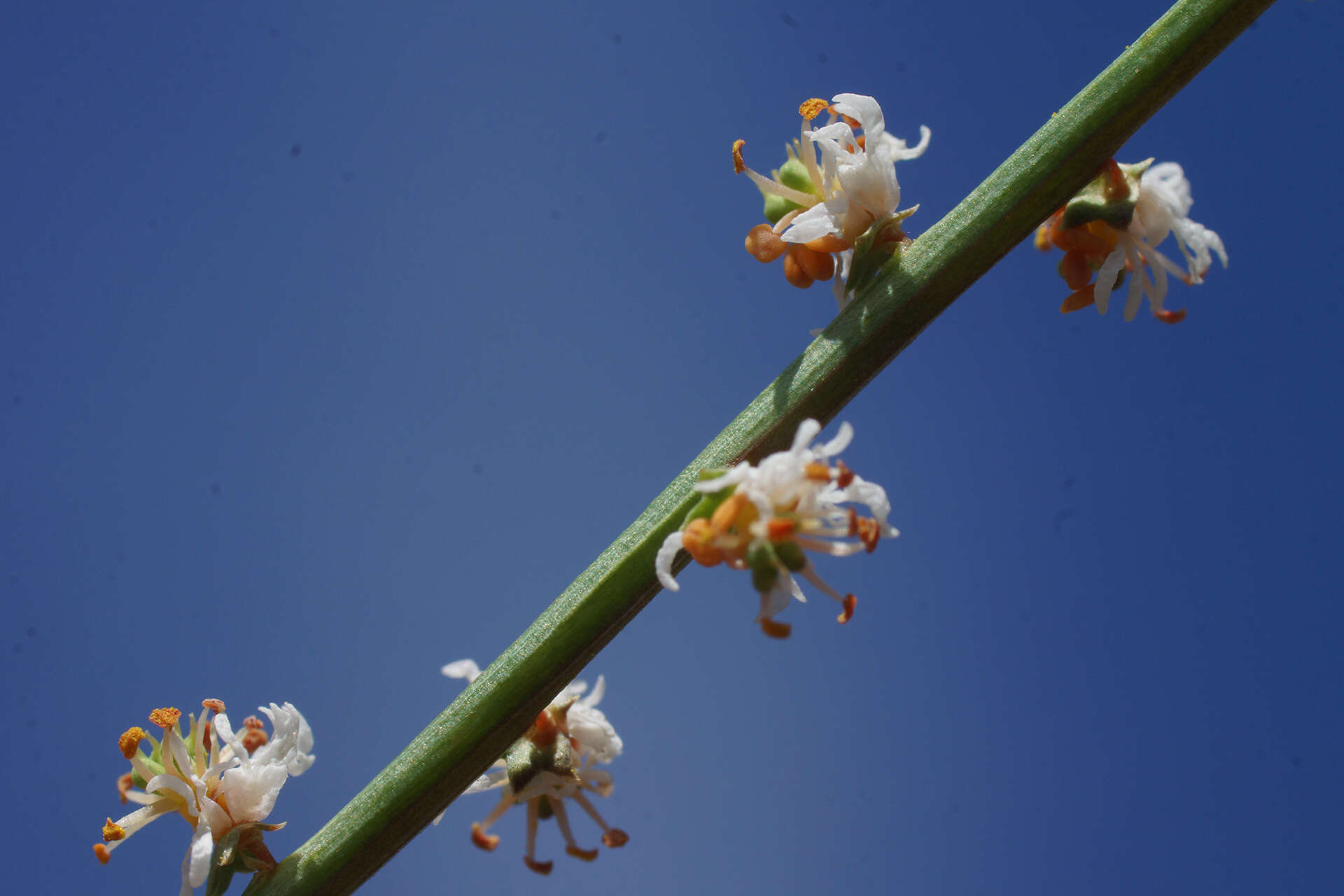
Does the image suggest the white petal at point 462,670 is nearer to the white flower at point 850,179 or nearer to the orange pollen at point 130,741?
the orange pollen at point 130,741

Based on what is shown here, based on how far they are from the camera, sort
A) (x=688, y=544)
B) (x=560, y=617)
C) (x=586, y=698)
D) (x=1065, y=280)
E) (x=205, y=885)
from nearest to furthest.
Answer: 1. (x=688, y=544)
2. (x=560, y=617)
3. (x=205, y=885)
4. (x=1065, y=280)
5. (x=586, y=698)

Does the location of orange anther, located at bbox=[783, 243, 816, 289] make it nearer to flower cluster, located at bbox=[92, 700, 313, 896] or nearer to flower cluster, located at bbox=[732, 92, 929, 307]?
flower cluster, located at bbox=[732, 92, 929, 307]

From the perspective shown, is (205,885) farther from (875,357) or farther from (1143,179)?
(1143,179)

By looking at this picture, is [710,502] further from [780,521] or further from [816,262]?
[816,262]

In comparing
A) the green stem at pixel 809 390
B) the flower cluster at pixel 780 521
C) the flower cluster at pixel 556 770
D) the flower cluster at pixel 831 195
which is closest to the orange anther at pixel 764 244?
the flower cluster at pixel 831 195

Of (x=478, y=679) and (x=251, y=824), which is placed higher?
(x=478, y=679)

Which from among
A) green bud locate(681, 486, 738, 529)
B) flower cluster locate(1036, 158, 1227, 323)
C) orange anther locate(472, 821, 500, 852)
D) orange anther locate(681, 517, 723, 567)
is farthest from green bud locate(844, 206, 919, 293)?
orange anther locate(472, 821, 500, 852)

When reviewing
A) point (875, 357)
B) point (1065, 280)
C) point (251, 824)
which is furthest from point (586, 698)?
point (1065, 280)
